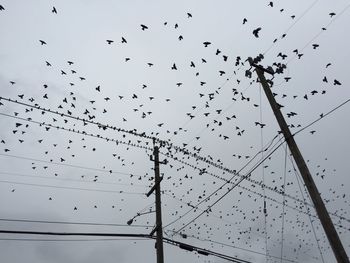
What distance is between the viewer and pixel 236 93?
1252 centimetres

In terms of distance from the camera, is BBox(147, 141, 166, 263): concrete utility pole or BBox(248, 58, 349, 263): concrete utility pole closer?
BBox(248, 58, 349, 263): concrete utility pole

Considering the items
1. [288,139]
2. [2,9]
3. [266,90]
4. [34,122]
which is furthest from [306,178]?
[2,9]

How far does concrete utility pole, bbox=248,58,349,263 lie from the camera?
7.51 m

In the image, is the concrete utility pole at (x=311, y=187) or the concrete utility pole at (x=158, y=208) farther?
the concrete utility pole at (x=158, y=208)

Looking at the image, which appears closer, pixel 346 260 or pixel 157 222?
pixel 346 260

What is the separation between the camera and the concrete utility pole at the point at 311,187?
751 centimetres

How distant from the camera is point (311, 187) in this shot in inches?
325

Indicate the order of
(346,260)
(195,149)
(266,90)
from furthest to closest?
(195,149) < (266,90) < (346,260)

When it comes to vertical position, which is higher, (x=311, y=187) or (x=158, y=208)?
(x=158, y=208)

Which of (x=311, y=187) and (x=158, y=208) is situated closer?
(x=311, y=187)

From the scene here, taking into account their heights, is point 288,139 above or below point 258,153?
below

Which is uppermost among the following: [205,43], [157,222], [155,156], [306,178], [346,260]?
[205,43]

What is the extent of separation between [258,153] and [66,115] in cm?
673

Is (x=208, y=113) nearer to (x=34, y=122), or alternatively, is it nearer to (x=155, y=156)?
(x=155, y=156)
